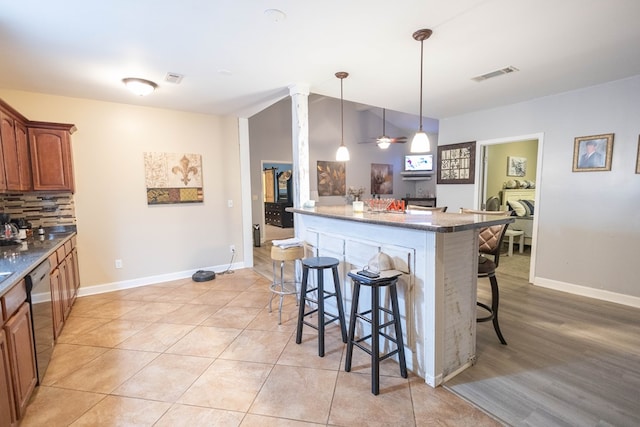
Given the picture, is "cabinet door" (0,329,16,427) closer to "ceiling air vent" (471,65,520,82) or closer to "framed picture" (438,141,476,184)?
"ceiling air vent" (471,65,520,82)

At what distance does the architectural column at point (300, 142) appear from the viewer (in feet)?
11.2

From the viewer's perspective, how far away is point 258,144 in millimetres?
6711

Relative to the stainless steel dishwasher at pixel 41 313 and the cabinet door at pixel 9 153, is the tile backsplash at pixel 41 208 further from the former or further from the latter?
the stainless steel dishwasher at pixel 41 313

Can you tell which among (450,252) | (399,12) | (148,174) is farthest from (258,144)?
(450,252)

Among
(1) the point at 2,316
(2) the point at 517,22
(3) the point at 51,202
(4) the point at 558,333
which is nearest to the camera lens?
(1) the point at 2,316

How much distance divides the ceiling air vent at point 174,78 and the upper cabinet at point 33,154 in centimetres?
135

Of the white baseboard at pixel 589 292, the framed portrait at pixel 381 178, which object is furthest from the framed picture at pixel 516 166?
the framed portrait at pixel 381 178

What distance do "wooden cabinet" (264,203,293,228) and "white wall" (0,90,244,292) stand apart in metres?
4.45

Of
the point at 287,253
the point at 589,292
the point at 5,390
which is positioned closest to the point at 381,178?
the point at 589,292

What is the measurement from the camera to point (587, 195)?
352 centimetres

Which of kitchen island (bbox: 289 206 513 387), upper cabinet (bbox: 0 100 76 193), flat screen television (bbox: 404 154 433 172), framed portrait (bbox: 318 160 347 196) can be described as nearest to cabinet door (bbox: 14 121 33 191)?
upper cabinet (bbox: 0 100 76 193)

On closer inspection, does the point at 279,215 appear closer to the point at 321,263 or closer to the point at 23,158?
the point at 23,158

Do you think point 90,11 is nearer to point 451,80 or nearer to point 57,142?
point 57,142

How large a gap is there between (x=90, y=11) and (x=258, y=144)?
4843 millimetres
